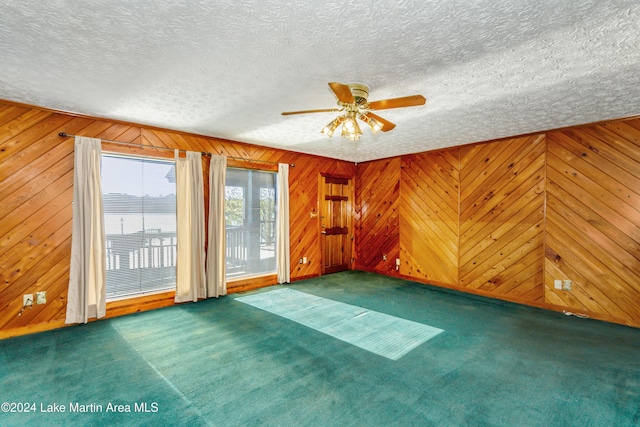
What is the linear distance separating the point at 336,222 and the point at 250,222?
2.09 metres

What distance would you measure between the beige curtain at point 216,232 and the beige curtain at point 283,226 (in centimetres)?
105

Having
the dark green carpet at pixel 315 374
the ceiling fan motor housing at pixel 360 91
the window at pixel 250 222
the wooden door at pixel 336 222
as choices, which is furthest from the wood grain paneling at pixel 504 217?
the window at pixel 250 222

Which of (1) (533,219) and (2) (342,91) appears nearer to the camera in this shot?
(2) (342,91)

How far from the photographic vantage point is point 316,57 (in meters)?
2.18

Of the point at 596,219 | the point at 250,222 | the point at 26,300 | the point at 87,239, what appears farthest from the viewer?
the point at 250,222

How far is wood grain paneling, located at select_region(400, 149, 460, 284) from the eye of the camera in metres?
5.18

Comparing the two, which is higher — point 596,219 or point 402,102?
point 402,102

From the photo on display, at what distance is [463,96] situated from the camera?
9.63 feet

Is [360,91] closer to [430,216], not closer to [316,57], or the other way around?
[316,57]

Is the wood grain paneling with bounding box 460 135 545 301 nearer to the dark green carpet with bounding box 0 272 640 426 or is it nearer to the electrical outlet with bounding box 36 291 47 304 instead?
the dark green carpet with bounding box 0 272 640 426

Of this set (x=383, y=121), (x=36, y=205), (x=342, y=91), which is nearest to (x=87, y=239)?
(x=36, y=205)

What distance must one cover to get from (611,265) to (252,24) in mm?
4807

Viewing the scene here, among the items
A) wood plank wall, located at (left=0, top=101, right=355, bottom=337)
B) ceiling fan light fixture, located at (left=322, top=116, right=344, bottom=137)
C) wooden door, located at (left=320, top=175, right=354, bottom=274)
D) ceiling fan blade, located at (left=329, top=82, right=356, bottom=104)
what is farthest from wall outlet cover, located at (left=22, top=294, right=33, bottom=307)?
wooden door, located at (left=320, top=175, right=354, bottom=274)

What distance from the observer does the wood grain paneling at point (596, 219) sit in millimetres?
3541
